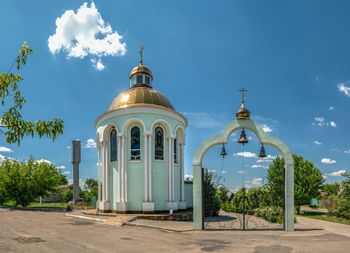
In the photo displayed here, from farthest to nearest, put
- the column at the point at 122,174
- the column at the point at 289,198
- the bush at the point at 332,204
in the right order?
the bush at the point at 332,204 → the column at the point at 122,174 → the column at the point at 289,198

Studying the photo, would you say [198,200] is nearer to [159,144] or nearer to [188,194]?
[159,144]

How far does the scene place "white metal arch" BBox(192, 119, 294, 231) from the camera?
1209cm

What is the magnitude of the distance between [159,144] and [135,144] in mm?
1513

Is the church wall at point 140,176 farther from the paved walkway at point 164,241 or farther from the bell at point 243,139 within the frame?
the bell at point 243,139

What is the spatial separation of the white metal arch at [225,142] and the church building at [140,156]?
4839 millimetres

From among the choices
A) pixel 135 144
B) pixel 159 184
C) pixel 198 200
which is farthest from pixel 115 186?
pixel 198 200

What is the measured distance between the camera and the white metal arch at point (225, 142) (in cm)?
1209

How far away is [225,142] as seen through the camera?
12594mm

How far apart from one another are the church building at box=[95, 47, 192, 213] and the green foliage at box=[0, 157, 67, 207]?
36.6 feet

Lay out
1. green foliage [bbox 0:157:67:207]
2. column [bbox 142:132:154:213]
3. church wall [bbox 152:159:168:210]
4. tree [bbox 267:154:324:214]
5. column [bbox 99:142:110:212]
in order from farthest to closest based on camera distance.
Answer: green foliage [bbox 0:157:67:207]
tree [bbox 267:154:324:214]
column [bbox 99:142:110:212]
church wall [bbox 152:159:168:210]
column [bbox 142:132:154:213]

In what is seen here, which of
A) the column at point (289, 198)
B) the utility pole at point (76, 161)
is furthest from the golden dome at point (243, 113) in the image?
the utility pole at point (76, 161)

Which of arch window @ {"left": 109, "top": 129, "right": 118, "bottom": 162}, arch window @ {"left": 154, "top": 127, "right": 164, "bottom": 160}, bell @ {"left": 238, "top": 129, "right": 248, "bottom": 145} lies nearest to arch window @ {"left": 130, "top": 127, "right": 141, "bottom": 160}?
arch window @ {"left": 154, "top": 127, "right": 164, "bottom": 160}

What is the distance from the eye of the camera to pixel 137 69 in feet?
67.8

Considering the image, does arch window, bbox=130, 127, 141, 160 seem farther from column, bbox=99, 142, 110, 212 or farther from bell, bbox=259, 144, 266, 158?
bell, bbox=259, 144, 266, 158
